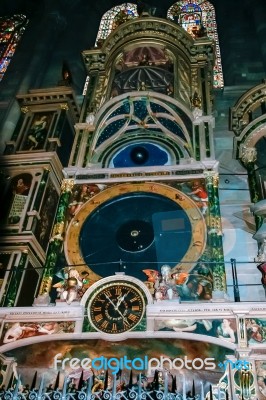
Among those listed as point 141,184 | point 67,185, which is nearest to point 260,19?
Result: point 141,184

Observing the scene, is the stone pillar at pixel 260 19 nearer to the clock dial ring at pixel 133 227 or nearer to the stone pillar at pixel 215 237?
the stone pillar at pixel 215 237

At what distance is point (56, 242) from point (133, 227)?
1604 millimetres

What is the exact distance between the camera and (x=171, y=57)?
1422cm

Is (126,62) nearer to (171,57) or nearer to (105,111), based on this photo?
(171,57)

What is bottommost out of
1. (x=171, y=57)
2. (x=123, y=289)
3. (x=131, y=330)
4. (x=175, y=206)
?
(x=131, y=330)

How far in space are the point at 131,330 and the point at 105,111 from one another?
6474mm

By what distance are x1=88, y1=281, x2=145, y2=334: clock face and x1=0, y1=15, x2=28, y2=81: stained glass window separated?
1246cm

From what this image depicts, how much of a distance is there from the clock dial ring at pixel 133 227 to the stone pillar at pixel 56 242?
183 millimetres

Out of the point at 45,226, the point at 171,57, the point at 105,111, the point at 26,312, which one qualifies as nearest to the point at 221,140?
the point at 171,57

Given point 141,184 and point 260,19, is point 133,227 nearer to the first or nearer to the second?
point 141,184

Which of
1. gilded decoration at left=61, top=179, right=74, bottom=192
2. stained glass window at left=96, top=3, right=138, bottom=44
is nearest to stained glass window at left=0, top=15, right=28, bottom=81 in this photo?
stained glass window at left=96, top=3, right=138, bottom=44

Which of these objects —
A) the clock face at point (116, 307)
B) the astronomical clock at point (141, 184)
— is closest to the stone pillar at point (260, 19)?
the astronomical clock at point (141, 184)

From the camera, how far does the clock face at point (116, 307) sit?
841 cm

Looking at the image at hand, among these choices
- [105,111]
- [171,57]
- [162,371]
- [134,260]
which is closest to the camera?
[162,371]
